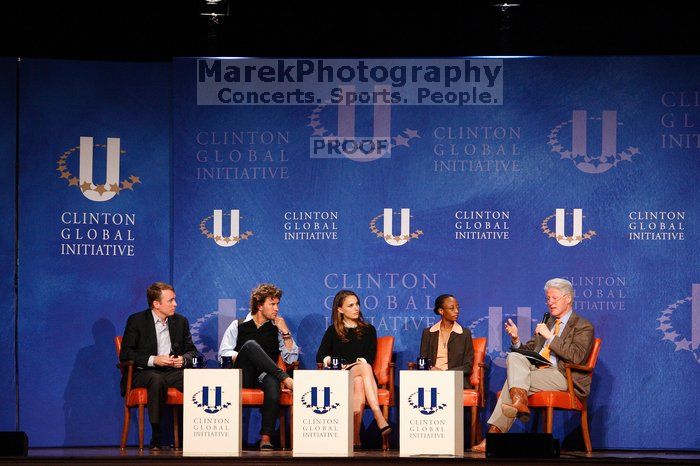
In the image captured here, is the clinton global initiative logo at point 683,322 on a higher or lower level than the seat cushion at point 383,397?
higher

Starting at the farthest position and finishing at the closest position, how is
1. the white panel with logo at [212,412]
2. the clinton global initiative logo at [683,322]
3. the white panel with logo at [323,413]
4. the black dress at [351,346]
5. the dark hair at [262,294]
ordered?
the clinton global initiative logo at [683,322]
the dark hair at [262,294]
the black dress at [351,346]
the white panel with logo at [212,412]
the white panel with logo at [323,413]

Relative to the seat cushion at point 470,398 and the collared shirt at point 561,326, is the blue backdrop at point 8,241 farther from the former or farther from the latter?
the collared shirt at point 561,326

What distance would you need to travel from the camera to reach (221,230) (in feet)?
26.3

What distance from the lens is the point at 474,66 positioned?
801 cm

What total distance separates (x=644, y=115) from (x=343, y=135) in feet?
7.50

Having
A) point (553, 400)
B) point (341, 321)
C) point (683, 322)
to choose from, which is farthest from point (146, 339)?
point (683, 322)

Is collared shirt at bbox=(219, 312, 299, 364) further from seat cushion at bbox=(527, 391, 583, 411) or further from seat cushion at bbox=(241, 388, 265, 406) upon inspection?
seat cushion at bbox=(527, 391, 583, 411)

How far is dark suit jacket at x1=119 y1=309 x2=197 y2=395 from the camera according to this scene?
7426mm

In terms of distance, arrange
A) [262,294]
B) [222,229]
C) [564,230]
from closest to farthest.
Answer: [262,294], [564,230], [222,229]

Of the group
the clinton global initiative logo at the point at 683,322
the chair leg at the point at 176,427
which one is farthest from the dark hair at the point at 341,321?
the clinton global initiative logo at the point at 683,322

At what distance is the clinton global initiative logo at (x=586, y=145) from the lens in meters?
7.94

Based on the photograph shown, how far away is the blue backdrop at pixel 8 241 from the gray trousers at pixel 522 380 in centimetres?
358

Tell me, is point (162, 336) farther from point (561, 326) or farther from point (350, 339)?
point (561, 326)

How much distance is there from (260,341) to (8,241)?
2111 mm
